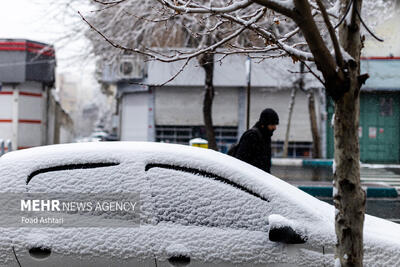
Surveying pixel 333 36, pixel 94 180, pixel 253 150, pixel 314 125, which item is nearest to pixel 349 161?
pixel 333 36

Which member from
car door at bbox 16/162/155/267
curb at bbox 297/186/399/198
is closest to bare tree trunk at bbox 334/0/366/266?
car door at bbox 16/162/155/267

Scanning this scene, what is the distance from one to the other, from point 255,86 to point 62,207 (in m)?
19.2

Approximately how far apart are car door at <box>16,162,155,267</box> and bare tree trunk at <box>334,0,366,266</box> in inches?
44.4

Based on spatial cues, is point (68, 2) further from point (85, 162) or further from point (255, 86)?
point (85, 162)

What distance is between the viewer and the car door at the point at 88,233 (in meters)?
2.52

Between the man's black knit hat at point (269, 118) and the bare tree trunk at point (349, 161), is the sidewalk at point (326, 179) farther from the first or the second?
the bare tree trunk at point (349, 161)

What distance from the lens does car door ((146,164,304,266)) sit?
8.36 feet

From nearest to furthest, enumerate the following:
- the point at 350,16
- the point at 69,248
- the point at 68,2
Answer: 1. the point at 350,16
2. the point at 69,248
3. the point at 68,2

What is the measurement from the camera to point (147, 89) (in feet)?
70.8

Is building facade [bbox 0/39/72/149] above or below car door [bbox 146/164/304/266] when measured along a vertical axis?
above

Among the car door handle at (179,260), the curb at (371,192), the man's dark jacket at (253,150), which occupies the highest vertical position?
the man's dark jacket at (253,150)

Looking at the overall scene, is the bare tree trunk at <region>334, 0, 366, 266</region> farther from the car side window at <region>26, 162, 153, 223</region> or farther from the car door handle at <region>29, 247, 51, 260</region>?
the car door handle at <region>29, 247, 51, 260</region>

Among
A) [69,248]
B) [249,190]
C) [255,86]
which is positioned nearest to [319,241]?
[249,190]

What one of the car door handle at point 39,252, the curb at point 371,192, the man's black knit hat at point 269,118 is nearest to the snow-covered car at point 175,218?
the car door handle at point 39,252
